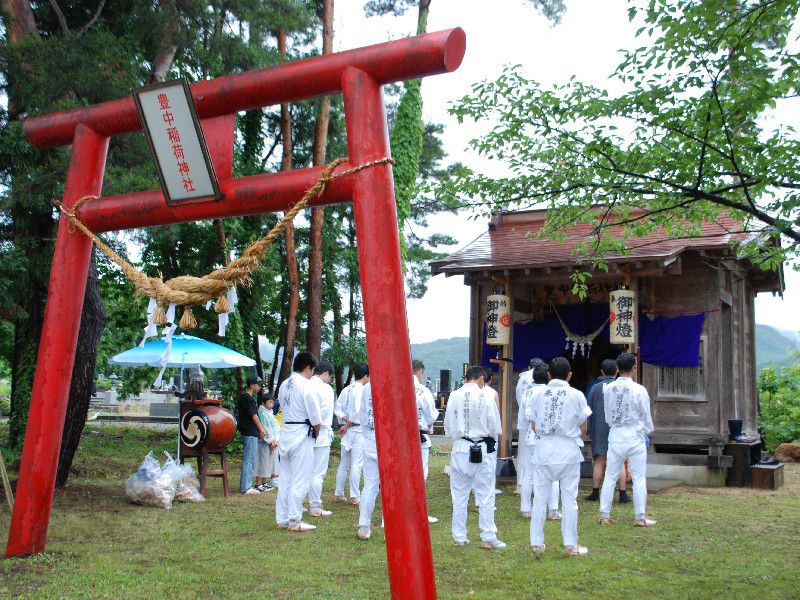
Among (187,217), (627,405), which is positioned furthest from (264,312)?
(187,217)

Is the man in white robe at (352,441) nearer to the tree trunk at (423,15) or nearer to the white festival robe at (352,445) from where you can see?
the white festival robe at (352,445)

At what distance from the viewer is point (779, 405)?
18.6 m

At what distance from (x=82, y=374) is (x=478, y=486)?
18.5 feet

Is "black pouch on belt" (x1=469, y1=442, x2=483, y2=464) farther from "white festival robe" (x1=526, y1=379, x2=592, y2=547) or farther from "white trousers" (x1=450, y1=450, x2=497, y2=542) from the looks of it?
"white festival robe" (x1=526, y1=379, x2=592, y2=547)

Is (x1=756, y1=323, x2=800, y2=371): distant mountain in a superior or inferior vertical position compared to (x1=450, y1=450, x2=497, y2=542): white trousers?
superior

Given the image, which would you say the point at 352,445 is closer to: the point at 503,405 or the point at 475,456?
the point at 503,405

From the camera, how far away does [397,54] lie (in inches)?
195

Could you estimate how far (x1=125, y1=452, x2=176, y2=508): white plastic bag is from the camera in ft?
31.8

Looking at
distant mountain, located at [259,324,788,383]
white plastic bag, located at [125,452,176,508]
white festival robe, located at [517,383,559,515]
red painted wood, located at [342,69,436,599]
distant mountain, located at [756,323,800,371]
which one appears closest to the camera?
red painted wood, located at [342,69,436,599]

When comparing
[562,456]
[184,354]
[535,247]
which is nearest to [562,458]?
[562,456]

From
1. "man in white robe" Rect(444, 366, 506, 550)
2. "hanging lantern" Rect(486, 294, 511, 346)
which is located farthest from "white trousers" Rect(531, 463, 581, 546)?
"hanging lantern" Rect(486, 294, 511, 346)

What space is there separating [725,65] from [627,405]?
4.41 metres

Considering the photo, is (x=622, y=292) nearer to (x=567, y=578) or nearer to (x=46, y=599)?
(x=567, y=578)

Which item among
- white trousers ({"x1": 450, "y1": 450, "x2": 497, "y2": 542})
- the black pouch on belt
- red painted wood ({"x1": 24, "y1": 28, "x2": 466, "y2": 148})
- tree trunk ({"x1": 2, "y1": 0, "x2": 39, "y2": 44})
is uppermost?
tree trunk ({"x1": 2, "y1": 0, "x2": 39, "y2": 44})
